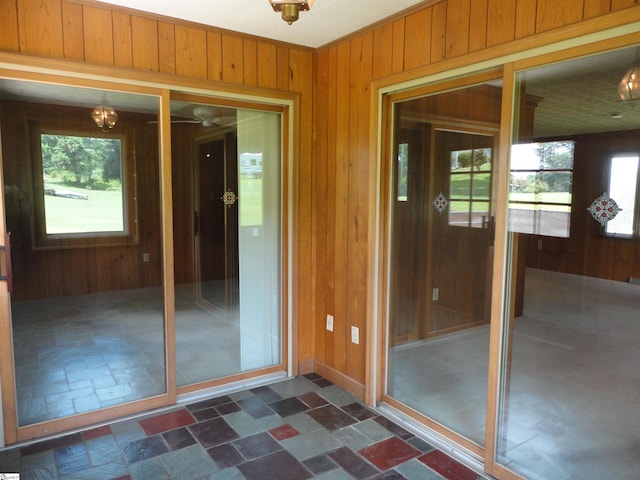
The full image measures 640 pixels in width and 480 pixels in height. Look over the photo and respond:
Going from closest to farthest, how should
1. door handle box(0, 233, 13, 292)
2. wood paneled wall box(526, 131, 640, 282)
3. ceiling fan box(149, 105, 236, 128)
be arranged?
wood paneled wall box(526, 131, 640, 282)
door handle box(0, 233, 13, 292)
ceiling fan box(149, 105, 236, 128)

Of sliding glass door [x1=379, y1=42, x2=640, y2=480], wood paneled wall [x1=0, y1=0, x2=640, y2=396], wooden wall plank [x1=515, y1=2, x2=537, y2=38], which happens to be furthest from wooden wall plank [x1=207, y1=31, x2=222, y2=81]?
wooden wall plank [x1=515, y1=2, x2=537, y2=38]

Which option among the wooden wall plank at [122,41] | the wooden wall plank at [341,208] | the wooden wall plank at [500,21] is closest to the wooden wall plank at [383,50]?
the wooden wall plank at [341,208]

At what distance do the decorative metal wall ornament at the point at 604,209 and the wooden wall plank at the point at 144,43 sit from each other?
2.50 m

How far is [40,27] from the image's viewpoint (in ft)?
7.99

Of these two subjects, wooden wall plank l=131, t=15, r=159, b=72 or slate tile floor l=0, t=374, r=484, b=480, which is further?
wooden wall plank l=131, t=15, r=159, b=72

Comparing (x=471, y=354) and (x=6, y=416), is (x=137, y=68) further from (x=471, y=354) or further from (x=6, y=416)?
(x=471, y=354)

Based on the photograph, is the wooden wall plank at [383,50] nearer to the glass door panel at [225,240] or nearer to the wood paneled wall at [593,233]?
the glass door panel at [225,240]

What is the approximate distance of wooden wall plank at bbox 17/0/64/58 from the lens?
2.39 meters

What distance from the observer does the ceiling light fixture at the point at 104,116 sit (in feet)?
8.98

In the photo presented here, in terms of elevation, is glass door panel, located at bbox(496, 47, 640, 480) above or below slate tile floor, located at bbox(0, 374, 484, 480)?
above

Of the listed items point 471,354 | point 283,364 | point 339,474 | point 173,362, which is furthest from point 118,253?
point 471,354

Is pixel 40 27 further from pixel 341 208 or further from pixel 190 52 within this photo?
pixel 341 208

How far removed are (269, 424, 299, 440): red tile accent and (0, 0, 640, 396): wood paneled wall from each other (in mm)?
653

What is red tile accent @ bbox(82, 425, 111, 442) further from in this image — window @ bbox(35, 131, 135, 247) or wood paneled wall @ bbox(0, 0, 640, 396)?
wood paneled wall @ bbox(0, 0, 640, 396)
